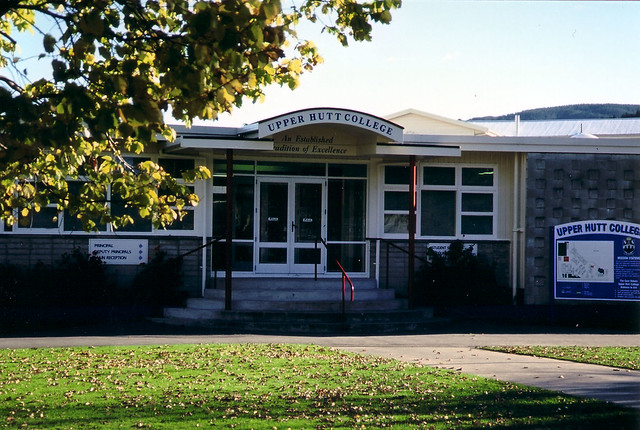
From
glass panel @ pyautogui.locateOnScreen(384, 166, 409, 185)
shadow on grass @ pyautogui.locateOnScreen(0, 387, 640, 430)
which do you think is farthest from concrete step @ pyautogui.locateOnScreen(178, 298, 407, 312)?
shadow on grass @ pyautogui.locateOnScreen(0, 387, 640, 430)

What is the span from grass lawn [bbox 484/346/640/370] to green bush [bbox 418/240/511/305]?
4378 millimetres

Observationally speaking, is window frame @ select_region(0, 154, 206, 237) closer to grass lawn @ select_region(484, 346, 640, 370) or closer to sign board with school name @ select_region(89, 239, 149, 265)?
sign board with school name @ select_region(89, 239, 149, 265)

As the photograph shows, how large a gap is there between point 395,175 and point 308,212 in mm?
2181

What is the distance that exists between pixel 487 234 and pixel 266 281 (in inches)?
210

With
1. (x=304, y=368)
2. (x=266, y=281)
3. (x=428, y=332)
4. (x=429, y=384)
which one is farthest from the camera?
(x=266, y=281)

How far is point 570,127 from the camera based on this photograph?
54656mm

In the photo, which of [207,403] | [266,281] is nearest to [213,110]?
[207,403]

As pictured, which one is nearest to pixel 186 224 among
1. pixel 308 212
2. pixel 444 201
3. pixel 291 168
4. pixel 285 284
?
pixel 285 284

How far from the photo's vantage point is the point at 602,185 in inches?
755

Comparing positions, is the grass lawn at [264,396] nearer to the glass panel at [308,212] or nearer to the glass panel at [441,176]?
the glass panel at [308,212]

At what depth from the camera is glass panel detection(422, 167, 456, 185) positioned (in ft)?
64.5

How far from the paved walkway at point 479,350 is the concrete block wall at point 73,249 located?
2791mm

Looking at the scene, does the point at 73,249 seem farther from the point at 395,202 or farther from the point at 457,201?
the point at 457,201

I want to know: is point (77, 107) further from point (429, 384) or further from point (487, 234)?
point (487, 234)
